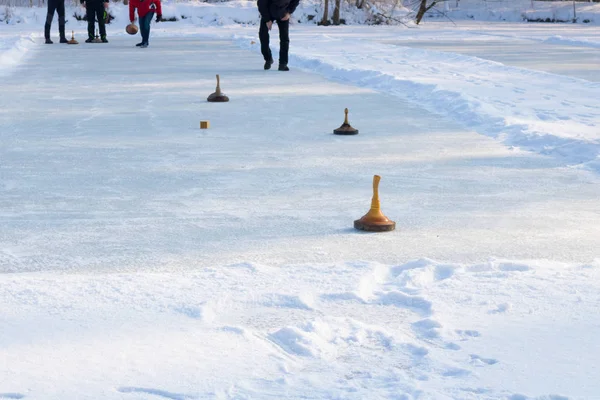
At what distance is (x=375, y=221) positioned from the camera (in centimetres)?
523

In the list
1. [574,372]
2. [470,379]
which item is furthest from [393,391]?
[574,372]

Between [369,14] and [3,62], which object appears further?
[369,14]

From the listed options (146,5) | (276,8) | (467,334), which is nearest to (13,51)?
(146,5)

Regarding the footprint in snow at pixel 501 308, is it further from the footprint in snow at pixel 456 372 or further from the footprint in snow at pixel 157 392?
the footprint in snow at pixel 157 392

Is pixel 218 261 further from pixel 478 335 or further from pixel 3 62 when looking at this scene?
pixel 3 62

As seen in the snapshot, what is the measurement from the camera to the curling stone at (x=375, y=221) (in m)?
5.23

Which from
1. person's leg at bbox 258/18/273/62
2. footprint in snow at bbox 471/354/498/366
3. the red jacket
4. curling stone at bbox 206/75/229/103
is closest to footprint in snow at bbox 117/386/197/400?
footprint in snow at bbox 471/354/498/366

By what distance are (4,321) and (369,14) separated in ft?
144

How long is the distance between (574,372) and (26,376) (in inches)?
63.8

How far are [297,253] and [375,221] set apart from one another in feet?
1.94

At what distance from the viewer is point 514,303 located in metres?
3.95

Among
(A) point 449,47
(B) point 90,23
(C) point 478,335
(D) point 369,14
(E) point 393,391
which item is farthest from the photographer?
(D) point 369,14

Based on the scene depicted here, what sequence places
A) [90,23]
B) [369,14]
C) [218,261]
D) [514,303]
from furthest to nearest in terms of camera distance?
[369,14]
[90,23]
[218,261]
[514,303]

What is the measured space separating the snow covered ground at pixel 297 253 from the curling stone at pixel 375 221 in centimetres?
6
